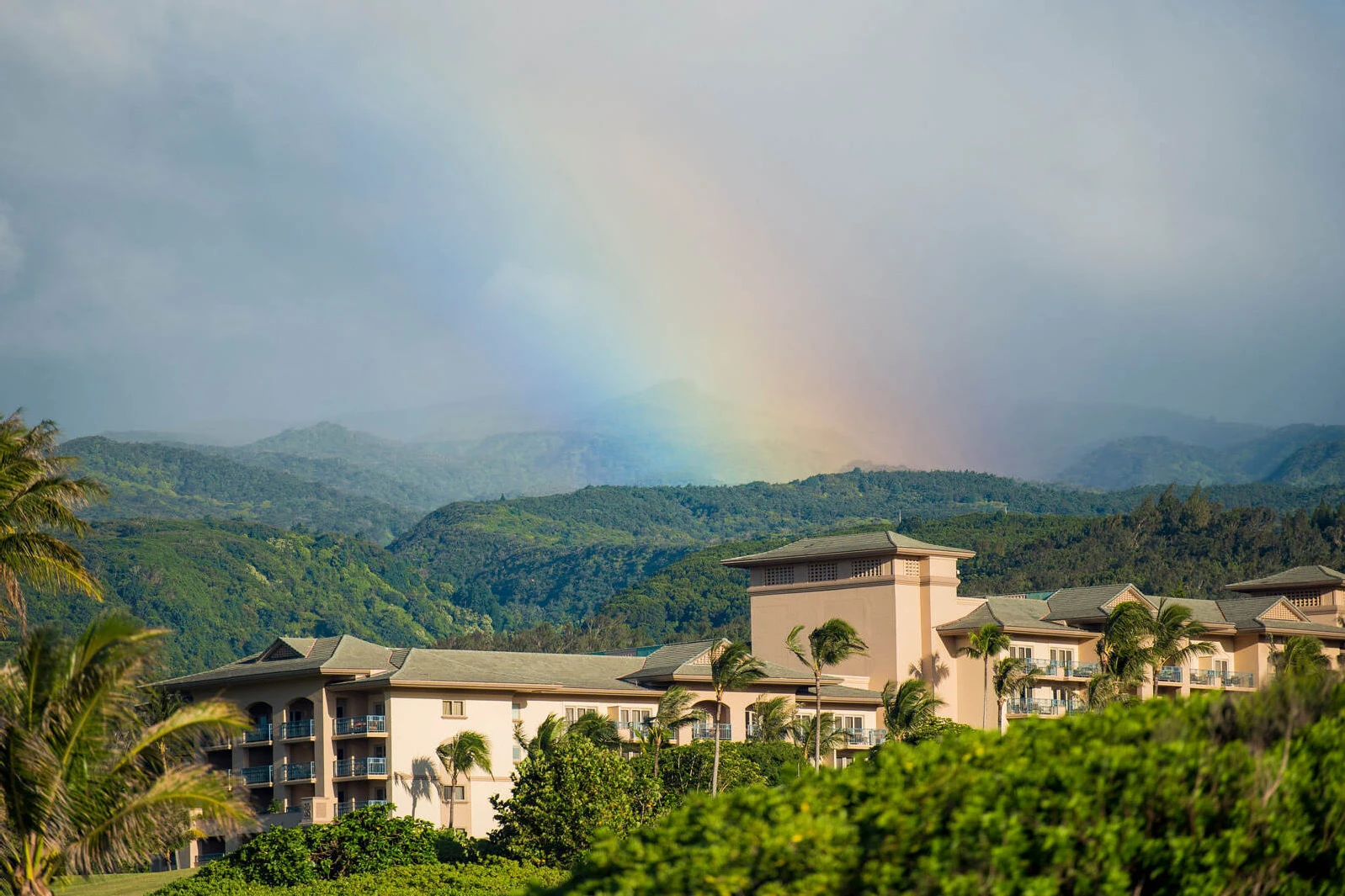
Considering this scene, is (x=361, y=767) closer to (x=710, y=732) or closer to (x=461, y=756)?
(x=461, y=756)

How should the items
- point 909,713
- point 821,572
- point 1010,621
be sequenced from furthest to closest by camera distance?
point 821,572 → point 1010,621 → point 909,713

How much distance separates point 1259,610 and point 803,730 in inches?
1177

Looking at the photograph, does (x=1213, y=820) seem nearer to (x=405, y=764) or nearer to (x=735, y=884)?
(x=735, y=884)

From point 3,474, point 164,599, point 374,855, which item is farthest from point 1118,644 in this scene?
point 164,599

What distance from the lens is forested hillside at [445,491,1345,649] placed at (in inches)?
5448

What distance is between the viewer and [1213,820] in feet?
60.1

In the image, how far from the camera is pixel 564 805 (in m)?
47.8

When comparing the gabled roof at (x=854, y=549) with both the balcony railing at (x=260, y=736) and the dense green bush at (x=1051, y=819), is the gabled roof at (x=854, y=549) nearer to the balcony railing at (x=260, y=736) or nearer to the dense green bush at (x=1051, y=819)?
the balcony railing at (x=260, y=736)

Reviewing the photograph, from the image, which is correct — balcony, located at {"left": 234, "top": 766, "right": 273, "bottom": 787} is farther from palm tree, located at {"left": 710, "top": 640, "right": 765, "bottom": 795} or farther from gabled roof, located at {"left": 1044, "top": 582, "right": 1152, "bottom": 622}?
gabled roof, located at {"left": 1044, "top": 582, "right": 1152, "bottom": 622}

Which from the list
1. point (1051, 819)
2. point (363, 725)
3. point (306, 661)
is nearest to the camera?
point (1051, 819)

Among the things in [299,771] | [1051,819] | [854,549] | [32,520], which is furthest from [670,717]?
[1051,819]

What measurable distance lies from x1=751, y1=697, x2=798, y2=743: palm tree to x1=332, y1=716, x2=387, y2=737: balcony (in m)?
14.9

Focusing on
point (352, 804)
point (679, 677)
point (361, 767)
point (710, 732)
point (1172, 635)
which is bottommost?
point (352, 804)

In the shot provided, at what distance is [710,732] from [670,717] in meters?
5.06
